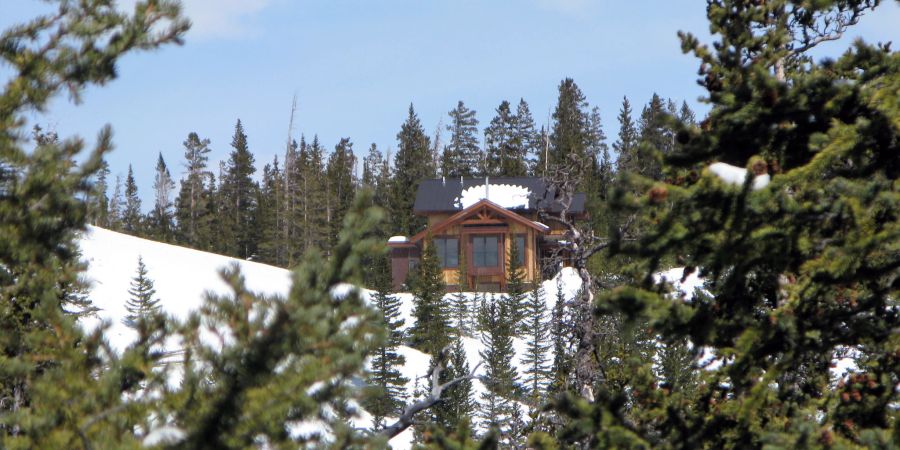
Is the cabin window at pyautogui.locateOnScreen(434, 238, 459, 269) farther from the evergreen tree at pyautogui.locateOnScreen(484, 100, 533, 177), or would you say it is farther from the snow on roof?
the evergreen tree at pyautogui.locateOnScreen(484, 100, 533, 177)

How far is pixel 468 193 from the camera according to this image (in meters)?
63.4

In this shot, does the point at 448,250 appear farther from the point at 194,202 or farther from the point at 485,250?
the point at 194,202

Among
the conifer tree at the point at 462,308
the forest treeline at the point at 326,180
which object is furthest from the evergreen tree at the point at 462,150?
the conifer tree at the point at 462,308

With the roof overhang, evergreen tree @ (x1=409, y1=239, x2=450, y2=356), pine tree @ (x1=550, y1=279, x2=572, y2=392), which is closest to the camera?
pine tree @ (x1=550, y1=279, x2=572, y2=392)

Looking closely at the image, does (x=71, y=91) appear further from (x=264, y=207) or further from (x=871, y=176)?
(x=264, y=207)

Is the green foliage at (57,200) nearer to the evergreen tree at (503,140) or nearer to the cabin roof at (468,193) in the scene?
the cabin roof at (468,193)

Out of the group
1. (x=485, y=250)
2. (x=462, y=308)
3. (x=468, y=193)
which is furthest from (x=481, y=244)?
(x=462, y=308)

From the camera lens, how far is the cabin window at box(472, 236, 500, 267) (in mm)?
57531

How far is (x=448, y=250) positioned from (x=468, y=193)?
6791mm

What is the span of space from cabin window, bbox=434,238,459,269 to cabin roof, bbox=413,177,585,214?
420 centimetres

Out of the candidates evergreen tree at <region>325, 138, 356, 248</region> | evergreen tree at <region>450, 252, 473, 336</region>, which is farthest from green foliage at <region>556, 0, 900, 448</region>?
evergreen tree at <region>325, 138, 356, 248</region>

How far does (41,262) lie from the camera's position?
5.67m

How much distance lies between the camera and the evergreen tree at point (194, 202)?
88.2 metres

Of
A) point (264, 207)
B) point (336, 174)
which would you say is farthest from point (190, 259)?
point (336, 174)
